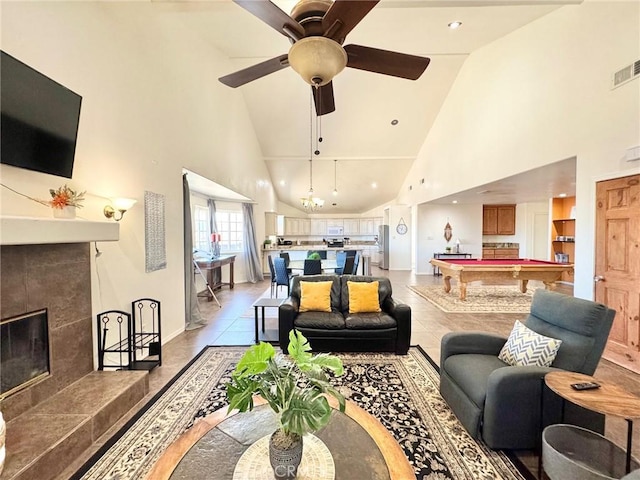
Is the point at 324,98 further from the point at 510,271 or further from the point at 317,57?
the point at 510,271

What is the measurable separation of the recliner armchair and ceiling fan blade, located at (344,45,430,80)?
2.13 m

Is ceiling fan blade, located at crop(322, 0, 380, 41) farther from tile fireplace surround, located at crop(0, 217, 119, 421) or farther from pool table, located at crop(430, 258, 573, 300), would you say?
pool table, located at crop(430, 258, 573, 300)

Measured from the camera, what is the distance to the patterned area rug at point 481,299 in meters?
5.10

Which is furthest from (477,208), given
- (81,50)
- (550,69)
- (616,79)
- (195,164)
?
(81,50)

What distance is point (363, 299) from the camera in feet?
11.6

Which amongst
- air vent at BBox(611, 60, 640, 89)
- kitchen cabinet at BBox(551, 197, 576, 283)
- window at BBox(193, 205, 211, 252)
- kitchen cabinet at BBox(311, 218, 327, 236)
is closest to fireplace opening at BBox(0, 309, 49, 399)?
window at BBox(193, 205, 211, 252)

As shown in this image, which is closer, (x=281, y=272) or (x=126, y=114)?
(x=126, y=114)

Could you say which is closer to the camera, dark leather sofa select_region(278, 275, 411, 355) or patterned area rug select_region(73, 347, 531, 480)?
patterned area rug select_region(73, 347, 531, 480)

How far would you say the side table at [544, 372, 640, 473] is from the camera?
1.37 metres

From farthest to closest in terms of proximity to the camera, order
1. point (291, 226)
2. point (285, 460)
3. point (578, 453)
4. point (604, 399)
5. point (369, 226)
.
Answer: point (369, 226) < point (291, 226) < point (578, 453) < point (604, 399) < point (285, 460)

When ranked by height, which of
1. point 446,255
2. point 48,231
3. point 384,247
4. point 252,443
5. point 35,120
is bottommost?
point 252,443

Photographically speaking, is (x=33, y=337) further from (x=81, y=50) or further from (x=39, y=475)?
(x=81, y=50)

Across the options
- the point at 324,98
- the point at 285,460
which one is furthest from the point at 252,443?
the point at 324,98

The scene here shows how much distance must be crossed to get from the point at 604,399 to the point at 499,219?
976 cm
